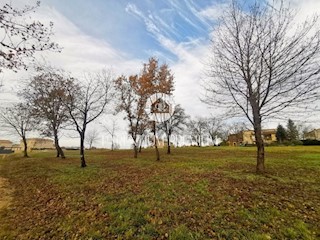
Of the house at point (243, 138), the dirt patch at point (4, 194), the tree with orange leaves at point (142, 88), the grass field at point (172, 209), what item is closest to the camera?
the grass field at point (172, 209)

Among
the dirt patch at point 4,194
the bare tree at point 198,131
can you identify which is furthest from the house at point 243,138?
the dirt patch at point 4,194

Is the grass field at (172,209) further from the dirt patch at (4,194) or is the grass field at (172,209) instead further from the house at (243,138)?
the house at (243,138)

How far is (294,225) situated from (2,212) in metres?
11.0

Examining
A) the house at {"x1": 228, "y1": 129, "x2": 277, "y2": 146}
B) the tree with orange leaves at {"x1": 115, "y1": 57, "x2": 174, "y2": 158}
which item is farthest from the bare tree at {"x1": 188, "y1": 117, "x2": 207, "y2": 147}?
the tree with orange leaves at {"x1": 115, "y1": 57, "x2": 174, "y2": 158}

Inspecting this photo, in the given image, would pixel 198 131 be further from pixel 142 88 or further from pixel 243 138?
pixel 142 88

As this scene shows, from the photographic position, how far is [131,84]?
27047 millimetres

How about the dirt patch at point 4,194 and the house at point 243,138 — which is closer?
the dirt patch at point 4,194

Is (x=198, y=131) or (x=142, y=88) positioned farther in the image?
(x=198, y=131)

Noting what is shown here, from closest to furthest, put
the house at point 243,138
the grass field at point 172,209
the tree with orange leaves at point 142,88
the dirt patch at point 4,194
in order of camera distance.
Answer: the grass field at point 172,209, the dirt patch at point 4,194, the tree with orange leaves at point 142,88, the house at point 243,138

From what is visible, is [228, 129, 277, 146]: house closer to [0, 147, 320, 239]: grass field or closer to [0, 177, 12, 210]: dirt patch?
[0, 147, 320, 239]: grass field

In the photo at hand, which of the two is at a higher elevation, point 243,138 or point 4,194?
point 243,138

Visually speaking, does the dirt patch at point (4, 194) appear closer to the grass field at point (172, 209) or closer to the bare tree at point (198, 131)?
the grass field at point (172, 209)

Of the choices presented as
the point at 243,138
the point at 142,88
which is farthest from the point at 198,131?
the point at 142,88

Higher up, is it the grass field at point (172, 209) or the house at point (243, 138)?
the house at point (243, 138)
